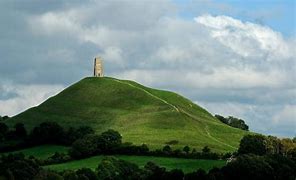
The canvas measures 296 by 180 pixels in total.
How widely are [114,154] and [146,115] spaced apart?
134ft

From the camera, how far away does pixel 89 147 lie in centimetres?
15562

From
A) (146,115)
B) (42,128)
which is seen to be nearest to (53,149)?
(42,128)

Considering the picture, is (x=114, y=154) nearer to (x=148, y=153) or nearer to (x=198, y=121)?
(x=148, y=153)

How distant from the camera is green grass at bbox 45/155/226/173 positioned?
14100 cm

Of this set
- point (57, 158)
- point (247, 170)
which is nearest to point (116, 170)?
point (247, 170)

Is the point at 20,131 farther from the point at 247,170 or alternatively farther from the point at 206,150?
the point at 247,170

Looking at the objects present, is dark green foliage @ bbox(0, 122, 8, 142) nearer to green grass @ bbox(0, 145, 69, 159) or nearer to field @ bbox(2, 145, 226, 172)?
green grass @ bbox(0, 145, 69, 159)

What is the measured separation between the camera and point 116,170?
129375mm

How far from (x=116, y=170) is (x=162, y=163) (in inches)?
686

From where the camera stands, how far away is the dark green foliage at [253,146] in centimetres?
15338

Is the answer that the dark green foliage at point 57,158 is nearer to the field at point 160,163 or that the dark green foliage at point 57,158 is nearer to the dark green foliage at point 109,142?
the field at point 160,163

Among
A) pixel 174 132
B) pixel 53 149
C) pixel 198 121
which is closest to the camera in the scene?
pixel 53 149

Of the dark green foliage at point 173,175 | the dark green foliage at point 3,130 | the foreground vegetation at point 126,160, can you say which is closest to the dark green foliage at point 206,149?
the foreground vegetation at point 126,160

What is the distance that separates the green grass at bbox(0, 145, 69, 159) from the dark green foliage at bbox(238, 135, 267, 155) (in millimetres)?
34941
